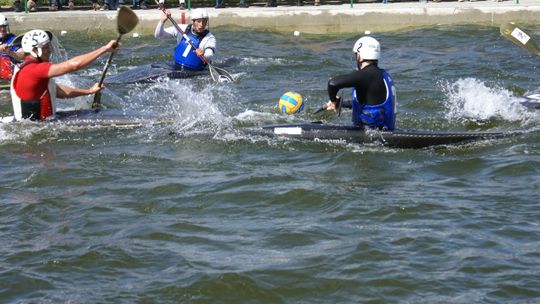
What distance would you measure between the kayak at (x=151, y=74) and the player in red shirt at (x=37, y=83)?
132 inches

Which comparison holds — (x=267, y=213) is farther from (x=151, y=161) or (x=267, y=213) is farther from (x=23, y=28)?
(x=23, y=28)

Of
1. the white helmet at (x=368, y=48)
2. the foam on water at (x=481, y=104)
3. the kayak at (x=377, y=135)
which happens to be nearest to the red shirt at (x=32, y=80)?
the kayak at (x=377, y=135)

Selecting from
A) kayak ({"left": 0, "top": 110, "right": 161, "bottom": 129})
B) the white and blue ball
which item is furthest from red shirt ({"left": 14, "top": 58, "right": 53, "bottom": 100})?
the white and blue ball

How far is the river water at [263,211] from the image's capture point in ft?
20.2

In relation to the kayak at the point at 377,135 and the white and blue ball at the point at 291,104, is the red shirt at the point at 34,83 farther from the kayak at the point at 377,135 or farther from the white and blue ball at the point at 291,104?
the white and blue ball at the point at 291,104

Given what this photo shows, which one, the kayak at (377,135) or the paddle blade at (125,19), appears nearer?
the kayak at (377,135)

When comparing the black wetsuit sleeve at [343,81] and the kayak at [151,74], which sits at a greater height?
the black wetsuit sleeve at [343,81]

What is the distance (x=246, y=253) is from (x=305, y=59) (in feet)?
33.1

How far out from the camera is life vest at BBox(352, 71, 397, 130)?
9.14 meters

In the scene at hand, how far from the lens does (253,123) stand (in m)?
11.0

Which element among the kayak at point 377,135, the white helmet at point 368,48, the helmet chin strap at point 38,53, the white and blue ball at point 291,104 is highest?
the white helmet at point 368,48

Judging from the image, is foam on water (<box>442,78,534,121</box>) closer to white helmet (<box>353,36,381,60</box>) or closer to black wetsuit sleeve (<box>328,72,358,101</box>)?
white helmet (<box>353,36,381,60</box>)

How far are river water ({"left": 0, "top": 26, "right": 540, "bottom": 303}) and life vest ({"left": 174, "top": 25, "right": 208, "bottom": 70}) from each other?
70.2 inches

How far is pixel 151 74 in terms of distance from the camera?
13.7 meters
